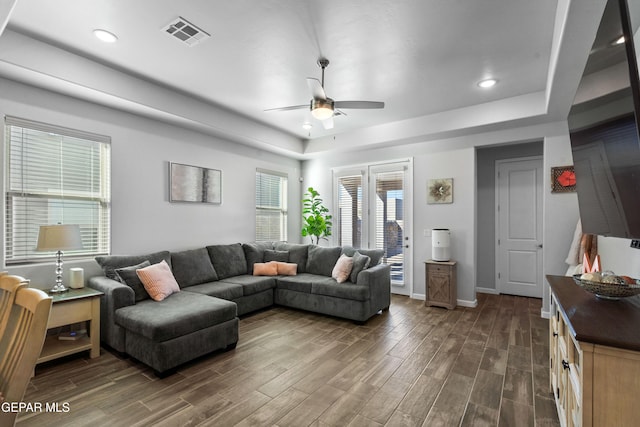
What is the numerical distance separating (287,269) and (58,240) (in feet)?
9.34

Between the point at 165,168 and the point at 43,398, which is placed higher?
the point at 165,168

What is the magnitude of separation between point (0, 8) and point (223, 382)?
3.03 m

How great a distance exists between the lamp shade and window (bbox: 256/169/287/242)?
294cm

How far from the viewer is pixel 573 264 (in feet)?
12.1

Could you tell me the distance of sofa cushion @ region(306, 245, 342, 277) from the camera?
477 cm

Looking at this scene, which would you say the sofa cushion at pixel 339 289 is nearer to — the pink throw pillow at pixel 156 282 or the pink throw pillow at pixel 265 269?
the pink throw pillow at pixel 265 269

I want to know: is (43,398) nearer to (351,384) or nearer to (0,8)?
(351,384)

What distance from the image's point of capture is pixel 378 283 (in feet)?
13.7

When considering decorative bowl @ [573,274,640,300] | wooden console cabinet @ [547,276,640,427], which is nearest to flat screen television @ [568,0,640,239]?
decorative bowl @ [573,274,640,300]

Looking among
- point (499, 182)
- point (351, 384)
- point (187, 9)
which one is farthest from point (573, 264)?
point (187, 9)

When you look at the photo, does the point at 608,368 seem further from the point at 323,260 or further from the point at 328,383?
the point at 323,260

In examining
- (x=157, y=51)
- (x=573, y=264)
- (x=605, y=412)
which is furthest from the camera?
(x=573, y=264)

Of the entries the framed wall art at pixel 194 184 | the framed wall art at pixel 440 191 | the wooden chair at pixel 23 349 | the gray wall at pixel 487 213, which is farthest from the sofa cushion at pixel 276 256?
the wooden chair at pixel 23 349

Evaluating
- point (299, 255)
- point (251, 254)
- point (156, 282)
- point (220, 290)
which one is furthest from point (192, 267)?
point (299, 255)
